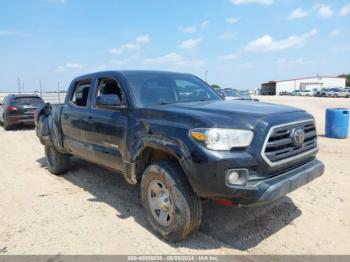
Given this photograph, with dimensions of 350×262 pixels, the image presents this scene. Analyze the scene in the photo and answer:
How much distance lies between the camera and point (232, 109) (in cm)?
338

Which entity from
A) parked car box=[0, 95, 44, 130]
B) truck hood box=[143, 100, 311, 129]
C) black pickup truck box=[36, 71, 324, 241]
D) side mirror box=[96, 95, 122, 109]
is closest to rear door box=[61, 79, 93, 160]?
black pickup truck box=[36, 71, 324, 241]

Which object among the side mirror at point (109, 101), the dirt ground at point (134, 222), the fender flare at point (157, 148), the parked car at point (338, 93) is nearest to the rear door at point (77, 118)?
the dirt ground at point (134, 222)

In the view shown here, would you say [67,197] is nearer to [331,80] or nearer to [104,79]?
[104,79]

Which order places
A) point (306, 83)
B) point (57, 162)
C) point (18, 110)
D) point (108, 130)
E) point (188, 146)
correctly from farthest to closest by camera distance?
point (306, 83) < point (18, 110) < point (57, 162) < point (108, 130) < point (188, 146)

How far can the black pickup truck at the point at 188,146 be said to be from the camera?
2902 mm

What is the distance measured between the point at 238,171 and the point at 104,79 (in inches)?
107

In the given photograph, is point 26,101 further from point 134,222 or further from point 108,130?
point 134,222

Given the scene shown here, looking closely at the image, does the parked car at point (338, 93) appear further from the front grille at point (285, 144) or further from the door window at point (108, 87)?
the door window at point (108, 87)

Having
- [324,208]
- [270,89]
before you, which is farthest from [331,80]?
[324,208]

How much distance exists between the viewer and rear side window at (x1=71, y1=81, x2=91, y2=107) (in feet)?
17.3

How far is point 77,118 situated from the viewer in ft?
16.7

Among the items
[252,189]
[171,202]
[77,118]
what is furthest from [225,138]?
[77,118]

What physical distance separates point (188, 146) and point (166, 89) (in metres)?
1.56

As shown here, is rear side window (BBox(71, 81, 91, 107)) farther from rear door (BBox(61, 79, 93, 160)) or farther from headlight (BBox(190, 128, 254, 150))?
headlight (BBox(190, 128, 254, 150))
